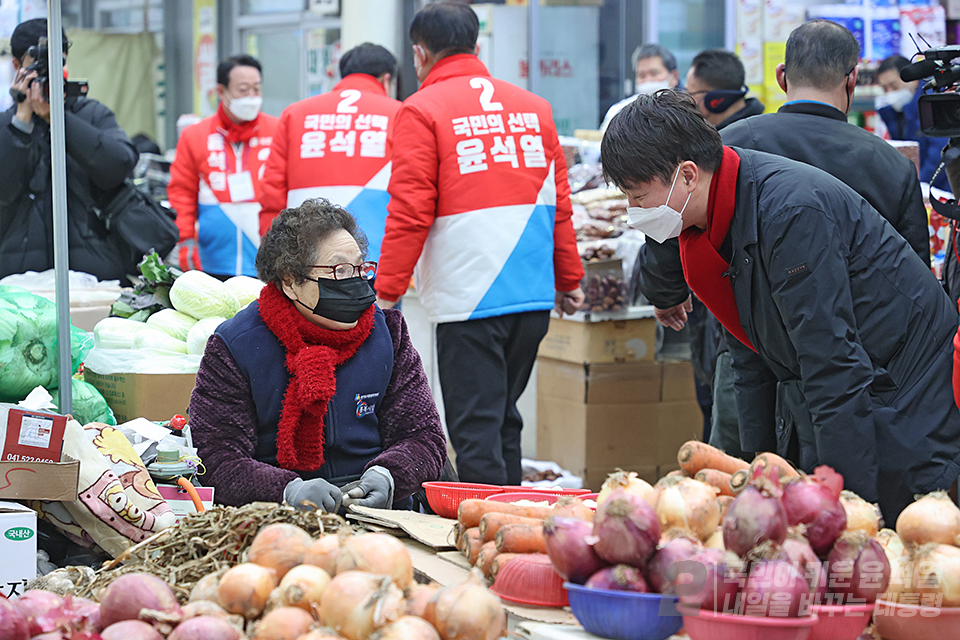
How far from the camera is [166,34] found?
12000 millimetres

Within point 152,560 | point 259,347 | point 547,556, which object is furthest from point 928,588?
point 259,347

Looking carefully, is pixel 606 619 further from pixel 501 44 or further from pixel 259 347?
pixel 501 44

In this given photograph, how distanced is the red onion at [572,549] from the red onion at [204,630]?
1.52 feet

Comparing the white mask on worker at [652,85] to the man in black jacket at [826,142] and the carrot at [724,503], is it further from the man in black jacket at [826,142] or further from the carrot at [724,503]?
the carrot at [724,503]

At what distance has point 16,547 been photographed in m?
2.39

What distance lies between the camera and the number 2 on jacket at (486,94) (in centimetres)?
412

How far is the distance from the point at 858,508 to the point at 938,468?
3.55 feet

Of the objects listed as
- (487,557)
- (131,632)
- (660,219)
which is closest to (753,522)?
(487,557)

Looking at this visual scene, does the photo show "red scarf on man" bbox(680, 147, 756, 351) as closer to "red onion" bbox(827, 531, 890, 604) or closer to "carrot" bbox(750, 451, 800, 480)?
"carrot" bbox(750, 451, 800, 480)

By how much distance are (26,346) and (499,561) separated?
74.2 inches

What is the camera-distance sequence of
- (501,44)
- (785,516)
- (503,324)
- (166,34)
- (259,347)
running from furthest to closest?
1. (166,34)
2. (501,44)
3. (503,324)
4. (259,347)
5. (785,516)

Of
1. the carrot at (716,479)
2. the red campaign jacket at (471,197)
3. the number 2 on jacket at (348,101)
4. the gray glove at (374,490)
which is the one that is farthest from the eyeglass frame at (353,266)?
the number 2 on jacket at (348,101)

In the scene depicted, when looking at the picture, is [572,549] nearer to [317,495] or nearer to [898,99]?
[317,495]

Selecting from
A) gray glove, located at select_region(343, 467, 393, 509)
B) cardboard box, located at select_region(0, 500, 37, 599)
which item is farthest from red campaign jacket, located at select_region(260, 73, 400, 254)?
cardboard box, located at select_region(0, 500, 37, 599)
